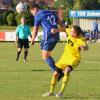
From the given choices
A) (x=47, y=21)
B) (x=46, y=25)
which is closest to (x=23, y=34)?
(x=46, y=25)

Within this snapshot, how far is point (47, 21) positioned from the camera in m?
13.3

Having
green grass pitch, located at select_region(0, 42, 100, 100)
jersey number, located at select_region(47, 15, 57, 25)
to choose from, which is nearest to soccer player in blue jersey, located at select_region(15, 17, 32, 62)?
green grass pitch, located at select_region(0, 42, 100, 100)

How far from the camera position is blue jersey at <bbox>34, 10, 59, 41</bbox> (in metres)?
13.1

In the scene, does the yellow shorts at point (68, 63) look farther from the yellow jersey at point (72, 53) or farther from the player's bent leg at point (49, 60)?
the player's bent leg at point (49, 60)

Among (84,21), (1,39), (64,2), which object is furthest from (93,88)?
(64,2)

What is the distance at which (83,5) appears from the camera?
7662 cm

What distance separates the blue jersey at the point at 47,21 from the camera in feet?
42.9

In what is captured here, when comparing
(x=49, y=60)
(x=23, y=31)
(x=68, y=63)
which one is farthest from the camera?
(x=23, y=31)

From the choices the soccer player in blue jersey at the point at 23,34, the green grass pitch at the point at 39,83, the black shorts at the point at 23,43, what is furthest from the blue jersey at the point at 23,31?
the green grass pitch at the point at 39,83

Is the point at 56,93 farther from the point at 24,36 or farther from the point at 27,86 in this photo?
the point at 24,36

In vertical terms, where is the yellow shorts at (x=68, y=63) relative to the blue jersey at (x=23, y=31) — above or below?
above

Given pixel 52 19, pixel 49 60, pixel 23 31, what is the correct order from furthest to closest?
pixel 23 31 < pixel 52 19 < pixel 49 60

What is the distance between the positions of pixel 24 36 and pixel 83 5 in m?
55.2

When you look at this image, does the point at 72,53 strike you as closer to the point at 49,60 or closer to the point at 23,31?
the point at 49,60
